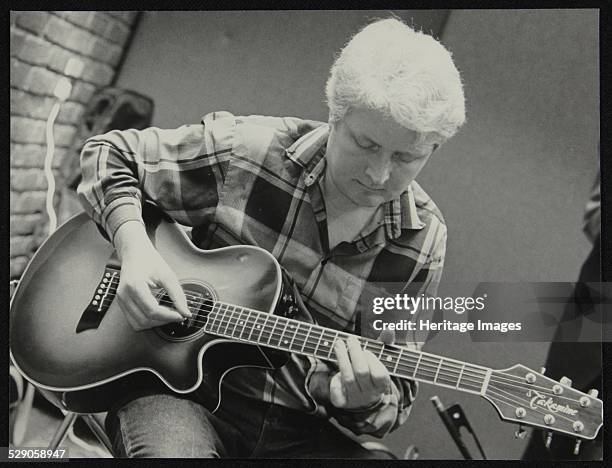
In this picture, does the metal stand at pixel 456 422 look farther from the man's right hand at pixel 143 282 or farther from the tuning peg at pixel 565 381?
the man's right hand at pixel 143 282

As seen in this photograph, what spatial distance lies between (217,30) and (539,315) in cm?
95

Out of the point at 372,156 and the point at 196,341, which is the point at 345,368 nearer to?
Result: the point at 196,341

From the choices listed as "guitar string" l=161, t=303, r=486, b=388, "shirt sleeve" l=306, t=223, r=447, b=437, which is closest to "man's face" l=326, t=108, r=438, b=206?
"shirt sleeve" l=306, t=223, r=447, b=437

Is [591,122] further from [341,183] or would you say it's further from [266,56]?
[266,56]

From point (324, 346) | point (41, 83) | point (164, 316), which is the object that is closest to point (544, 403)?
point (324, 346)

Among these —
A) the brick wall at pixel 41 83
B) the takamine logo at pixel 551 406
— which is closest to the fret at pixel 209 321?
the brick wall at pixel 41 83

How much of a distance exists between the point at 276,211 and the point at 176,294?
27 centimetres

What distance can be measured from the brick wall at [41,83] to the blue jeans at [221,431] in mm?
483

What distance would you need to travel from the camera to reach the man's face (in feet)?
4.68

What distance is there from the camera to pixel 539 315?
5.41 ft

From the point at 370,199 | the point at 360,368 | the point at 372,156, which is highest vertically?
the point at 372,156

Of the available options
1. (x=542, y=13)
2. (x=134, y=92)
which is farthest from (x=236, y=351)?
(x=542, y=13)

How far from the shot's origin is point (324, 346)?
1500mm
